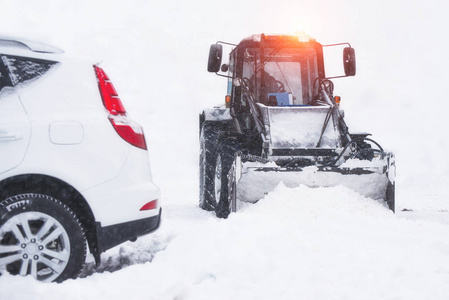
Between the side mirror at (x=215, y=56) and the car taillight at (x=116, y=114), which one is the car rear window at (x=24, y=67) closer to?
the car taillight at (x=116, y=114)

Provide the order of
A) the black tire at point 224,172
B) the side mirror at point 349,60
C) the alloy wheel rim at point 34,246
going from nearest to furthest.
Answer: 1. the alloy wheel rim at point 34,246
2. the black tire at point 224,172
3. the side mirror at point 349,60

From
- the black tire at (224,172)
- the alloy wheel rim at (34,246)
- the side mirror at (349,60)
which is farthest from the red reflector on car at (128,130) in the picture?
the side mirror at (349,60)

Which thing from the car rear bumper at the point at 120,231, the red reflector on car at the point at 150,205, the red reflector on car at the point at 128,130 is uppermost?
the red reflector on car at the point at 128,130

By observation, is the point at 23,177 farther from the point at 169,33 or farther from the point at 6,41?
the point at 169,33

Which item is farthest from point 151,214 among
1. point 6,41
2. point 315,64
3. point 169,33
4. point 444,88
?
point 169,33

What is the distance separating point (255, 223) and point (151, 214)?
1.14m

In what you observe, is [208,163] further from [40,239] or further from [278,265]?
[40,239]

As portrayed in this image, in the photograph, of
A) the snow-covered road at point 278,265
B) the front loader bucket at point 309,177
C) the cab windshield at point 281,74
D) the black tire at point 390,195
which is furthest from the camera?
the cab windshield at point 281,74

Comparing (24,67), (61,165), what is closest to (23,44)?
(24,67)

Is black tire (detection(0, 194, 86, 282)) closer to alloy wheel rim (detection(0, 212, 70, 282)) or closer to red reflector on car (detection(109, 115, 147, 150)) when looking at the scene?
alloy wheel rim (detection(0, 212, 70, 282))

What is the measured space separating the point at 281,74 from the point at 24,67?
504cm

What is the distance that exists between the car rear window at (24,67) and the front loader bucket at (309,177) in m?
3.15

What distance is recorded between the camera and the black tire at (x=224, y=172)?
7387 millimetres

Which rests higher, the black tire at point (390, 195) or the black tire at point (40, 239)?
the black tire at point (40, 239)
